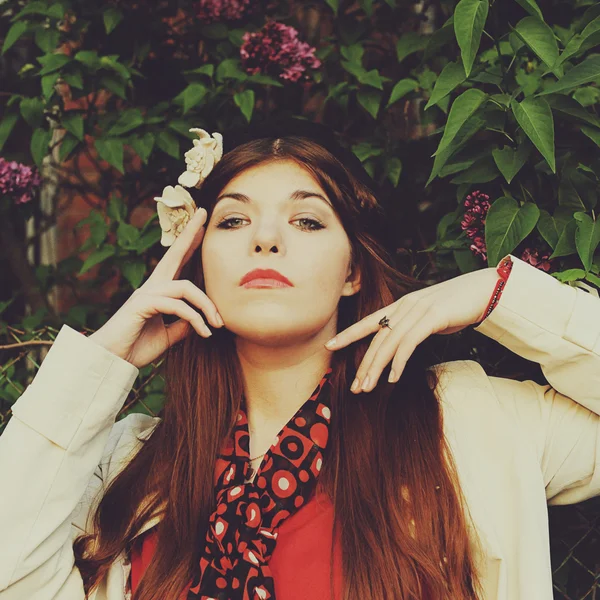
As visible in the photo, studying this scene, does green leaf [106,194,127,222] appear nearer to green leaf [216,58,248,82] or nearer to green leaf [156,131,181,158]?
green leaf [156,131,181,158]

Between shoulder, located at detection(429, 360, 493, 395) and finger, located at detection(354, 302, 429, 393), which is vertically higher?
finger, located at detection(354, 302, 429, 393)

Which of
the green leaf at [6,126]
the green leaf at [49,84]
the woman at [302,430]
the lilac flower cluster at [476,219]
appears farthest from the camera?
the green leaf at [6,126]

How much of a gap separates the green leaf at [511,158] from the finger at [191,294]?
2.43 ft

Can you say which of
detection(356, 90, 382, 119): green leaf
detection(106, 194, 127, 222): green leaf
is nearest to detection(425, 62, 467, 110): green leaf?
detection(356, 90, 382, 119): green leaf

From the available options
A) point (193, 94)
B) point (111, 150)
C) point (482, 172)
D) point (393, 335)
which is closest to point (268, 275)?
point (393, 335)

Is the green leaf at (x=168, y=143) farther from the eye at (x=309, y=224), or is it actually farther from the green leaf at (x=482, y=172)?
the green leaf at (x=482, y=172)

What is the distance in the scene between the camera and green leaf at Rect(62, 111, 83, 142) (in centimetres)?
272

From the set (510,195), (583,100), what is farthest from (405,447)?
(583,100)

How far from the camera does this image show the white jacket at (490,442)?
185 centimetres

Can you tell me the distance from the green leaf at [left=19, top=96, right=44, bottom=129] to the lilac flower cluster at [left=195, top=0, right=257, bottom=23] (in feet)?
1.94

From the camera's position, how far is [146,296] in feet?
6.79

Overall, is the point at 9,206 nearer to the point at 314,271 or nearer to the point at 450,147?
the point at 314,271

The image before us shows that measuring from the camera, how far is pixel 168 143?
8.89 ft

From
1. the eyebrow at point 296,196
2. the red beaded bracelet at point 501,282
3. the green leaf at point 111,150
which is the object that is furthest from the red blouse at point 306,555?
the green leaf at point 111,150
